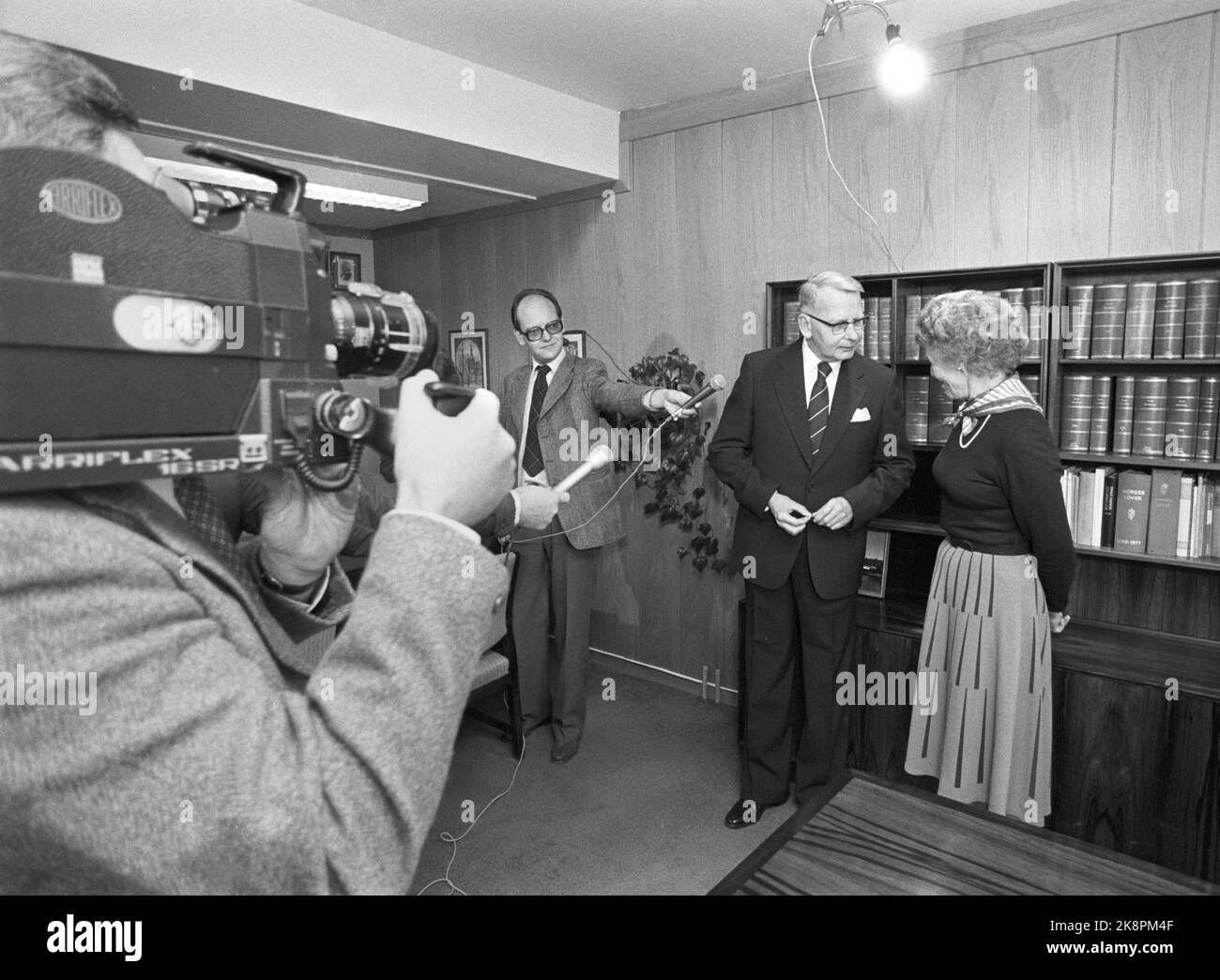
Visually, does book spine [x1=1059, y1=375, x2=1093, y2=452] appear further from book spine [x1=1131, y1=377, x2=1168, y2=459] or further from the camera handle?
the camera handle

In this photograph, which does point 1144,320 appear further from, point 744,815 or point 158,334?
point 158,334

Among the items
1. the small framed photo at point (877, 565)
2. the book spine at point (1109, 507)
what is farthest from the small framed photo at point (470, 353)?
the book spine at point (1109, 507)

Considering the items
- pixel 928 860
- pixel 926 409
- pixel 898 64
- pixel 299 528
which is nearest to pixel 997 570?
pixel 926 409

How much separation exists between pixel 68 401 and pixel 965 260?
3062mm

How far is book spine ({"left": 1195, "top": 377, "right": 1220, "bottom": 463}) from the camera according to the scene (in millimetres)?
2480

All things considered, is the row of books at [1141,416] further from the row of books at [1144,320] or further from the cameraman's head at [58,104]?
the cameraman's head at [58,104]

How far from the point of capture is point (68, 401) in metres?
0.55

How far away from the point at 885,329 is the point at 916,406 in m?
0.32

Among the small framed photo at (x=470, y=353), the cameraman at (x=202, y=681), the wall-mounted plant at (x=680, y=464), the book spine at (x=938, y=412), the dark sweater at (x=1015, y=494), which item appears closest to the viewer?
the cameraman at (x=202, y=681)

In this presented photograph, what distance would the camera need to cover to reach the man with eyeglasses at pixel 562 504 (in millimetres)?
3242

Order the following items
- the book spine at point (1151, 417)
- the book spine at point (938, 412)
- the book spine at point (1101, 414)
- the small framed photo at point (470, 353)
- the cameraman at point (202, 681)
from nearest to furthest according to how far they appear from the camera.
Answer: the cameraman at point (202, 681) < the book spine at point (1151, 417) < the book spine at point (1101, 414) < the book spine at point (938, 412) < the small framed photo at point (470, 353)

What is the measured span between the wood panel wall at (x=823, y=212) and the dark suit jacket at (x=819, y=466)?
74 cm

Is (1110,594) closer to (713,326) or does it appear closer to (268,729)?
(713,326)

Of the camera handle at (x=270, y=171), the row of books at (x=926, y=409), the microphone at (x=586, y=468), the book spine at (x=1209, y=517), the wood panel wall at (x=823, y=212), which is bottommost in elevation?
the book spine at (x=1209, y=517)
